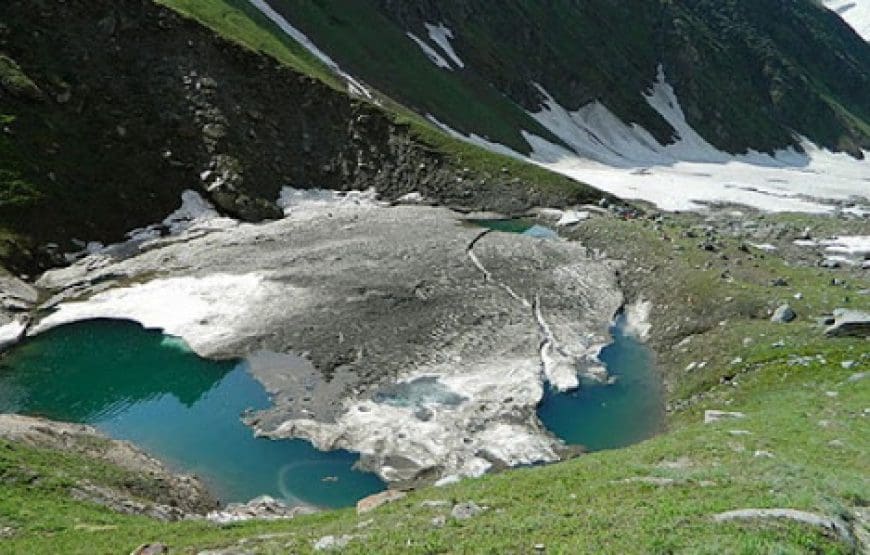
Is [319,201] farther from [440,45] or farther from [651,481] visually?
[440,45]

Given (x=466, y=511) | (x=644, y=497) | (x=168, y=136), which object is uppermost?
(x=168, y=136)

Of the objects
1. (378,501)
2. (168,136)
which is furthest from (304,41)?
(378,501)

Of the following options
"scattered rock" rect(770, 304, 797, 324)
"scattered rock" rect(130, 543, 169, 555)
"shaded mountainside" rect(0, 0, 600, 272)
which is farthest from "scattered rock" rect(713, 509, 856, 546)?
"shaded mountainside" rect(0, 0, 600, 272)

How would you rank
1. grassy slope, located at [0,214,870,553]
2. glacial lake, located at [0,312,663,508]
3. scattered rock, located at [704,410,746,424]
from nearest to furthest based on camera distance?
grassy slope, located at [0,214,870,553] < scattered rock, located at [704,410,746,424] < glacial lake, located at [0,312,663,508]

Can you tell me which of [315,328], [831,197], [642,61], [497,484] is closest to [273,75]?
[315,328]

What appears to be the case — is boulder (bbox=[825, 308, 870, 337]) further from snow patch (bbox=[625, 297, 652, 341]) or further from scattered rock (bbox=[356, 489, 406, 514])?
scattered rock (bbox=[356, 489, 406, 514])

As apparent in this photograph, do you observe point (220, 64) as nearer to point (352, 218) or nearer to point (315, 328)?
point (352, 218)

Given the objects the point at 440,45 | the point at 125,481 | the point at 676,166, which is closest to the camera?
the point at 125,481

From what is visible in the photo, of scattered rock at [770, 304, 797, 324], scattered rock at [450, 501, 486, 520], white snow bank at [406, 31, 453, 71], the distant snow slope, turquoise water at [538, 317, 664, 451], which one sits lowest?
turquoise water at [538, 317, 664, 451]
